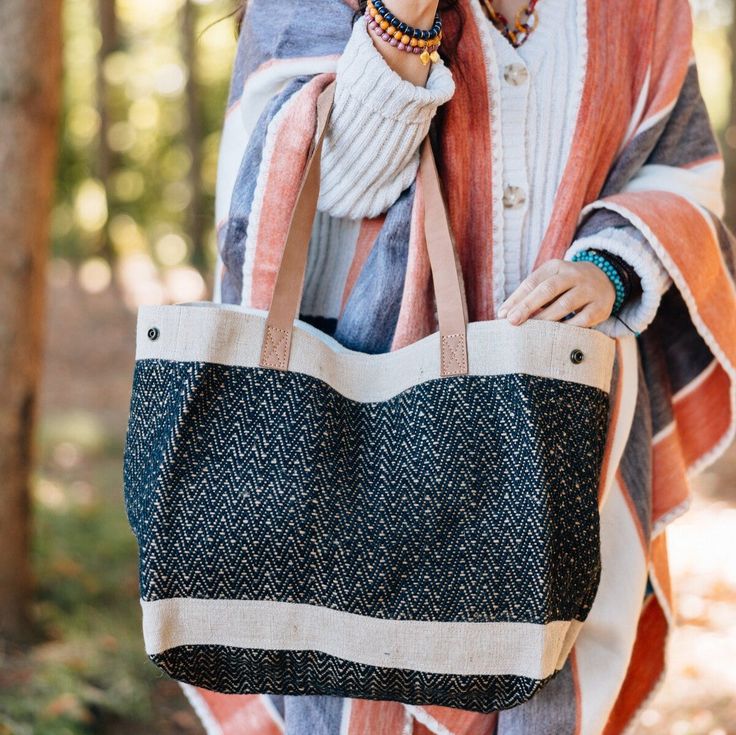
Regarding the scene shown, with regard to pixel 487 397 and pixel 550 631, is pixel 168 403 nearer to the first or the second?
pixel 487 397

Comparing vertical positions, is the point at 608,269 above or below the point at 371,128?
below

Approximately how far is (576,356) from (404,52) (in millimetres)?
521

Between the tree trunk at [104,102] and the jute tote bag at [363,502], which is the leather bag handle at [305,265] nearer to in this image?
the jute tote bag at [363,502]

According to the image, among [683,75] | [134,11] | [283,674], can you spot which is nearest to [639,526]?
[283,674]

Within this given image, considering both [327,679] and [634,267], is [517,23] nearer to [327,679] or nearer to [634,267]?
[634,267]

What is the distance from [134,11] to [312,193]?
636 inches

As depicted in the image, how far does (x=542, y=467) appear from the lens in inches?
51.1

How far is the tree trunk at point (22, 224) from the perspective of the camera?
275cm

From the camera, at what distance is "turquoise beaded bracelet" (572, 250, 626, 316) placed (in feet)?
4.88

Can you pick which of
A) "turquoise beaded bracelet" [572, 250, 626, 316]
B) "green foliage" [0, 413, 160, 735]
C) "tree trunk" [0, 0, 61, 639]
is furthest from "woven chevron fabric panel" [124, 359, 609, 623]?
"tree trunk" [0, 0, 61, 639]

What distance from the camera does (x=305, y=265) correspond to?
1427 mm

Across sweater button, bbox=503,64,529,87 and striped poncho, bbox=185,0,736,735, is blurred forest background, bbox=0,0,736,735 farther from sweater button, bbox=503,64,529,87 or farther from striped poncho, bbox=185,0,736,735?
sweater button, bbox=503,64,529,87

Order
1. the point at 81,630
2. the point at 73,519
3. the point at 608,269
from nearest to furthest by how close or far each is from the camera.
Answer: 1. the point at 608,269
2. the point at 81,630
3. the point at 73,519

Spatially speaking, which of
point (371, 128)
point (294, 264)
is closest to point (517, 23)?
point (371, 128)
